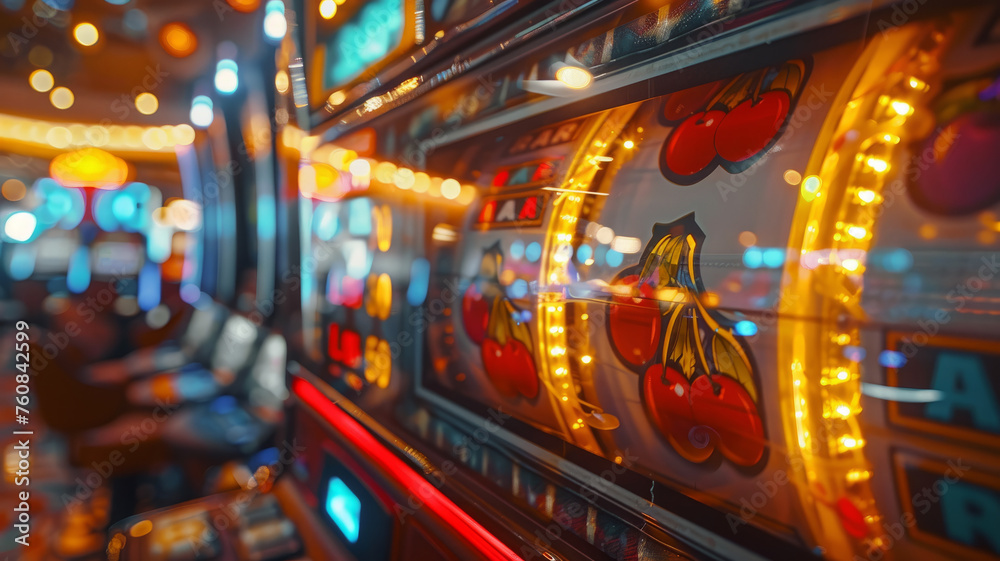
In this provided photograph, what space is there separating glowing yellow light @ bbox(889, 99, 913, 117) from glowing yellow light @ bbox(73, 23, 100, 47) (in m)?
5.28

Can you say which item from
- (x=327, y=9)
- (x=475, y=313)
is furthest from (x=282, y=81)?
(x=475, y=313)

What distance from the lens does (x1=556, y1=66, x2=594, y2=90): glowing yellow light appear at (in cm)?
85

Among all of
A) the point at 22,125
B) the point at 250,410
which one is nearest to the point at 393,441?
the point at 250,410

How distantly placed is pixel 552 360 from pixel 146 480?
2696 mm

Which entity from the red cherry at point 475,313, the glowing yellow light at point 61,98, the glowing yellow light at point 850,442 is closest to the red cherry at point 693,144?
the glowing yellow light at point 850,442

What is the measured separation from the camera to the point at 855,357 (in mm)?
575

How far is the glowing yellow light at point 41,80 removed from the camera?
4973mm

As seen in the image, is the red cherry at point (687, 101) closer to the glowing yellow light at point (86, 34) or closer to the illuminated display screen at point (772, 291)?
the illuminated display screen at point (772, 291)

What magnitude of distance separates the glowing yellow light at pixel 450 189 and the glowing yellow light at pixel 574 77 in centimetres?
39

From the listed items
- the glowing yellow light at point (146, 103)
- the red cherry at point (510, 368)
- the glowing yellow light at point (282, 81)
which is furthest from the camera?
the glowing yellow light at point (146, 103)

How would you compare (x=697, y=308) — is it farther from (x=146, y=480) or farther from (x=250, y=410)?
(x=250, y=410)

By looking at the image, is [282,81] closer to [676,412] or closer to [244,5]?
[676,412]


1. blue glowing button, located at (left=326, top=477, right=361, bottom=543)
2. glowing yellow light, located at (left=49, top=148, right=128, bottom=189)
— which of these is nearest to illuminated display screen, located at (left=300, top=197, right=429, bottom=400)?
blue glowing button, located at (left=326, top=477, right=361, bottom=543)

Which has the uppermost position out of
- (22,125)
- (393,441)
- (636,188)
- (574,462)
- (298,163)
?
(22,125)
